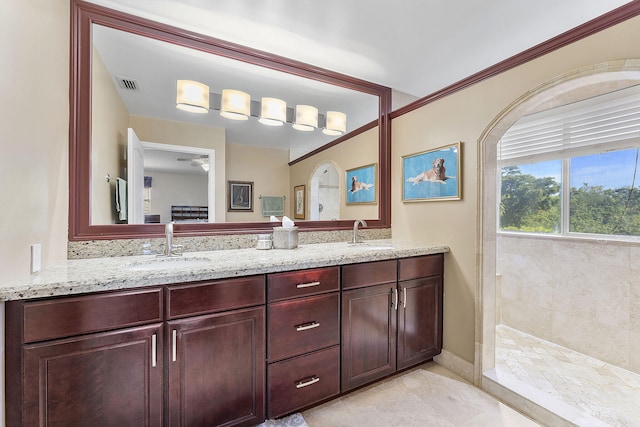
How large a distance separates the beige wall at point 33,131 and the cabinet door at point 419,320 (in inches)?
81.0

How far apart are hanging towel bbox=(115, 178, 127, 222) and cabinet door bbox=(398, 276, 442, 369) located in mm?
1963

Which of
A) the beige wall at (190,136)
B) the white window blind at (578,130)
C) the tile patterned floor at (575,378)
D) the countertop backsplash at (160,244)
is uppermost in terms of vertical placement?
the white window blind at (578,130)

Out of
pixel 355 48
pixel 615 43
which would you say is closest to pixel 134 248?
pixel 355 48

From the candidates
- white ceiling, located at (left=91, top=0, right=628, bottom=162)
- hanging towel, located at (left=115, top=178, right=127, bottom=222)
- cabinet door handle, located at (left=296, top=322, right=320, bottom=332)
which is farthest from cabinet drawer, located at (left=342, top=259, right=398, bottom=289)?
white ceiling, located at (left=91, top=0, right=628, bottom=162)

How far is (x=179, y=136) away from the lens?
2016 millimetres

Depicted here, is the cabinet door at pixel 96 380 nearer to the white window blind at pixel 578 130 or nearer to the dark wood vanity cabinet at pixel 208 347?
the dark wood vanity cabinet at pixel 208 347

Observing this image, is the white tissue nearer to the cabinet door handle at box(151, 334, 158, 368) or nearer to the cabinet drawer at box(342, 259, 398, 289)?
the cabinet drawer at box(342, 259, 398, 289)

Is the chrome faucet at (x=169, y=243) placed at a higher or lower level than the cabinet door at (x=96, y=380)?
higher

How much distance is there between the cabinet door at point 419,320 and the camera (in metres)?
2.04

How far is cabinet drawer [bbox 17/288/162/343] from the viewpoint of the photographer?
106 centimetres

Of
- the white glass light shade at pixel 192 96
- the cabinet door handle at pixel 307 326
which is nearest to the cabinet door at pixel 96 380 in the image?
the cabinet door handle at pixel 307 326

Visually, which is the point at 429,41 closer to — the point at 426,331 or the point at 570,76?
the point at 570,76

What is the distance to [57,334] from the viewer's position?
1.10 m

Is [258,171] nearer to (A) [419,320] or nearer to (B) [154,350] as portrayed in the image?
(B) [154,350]
